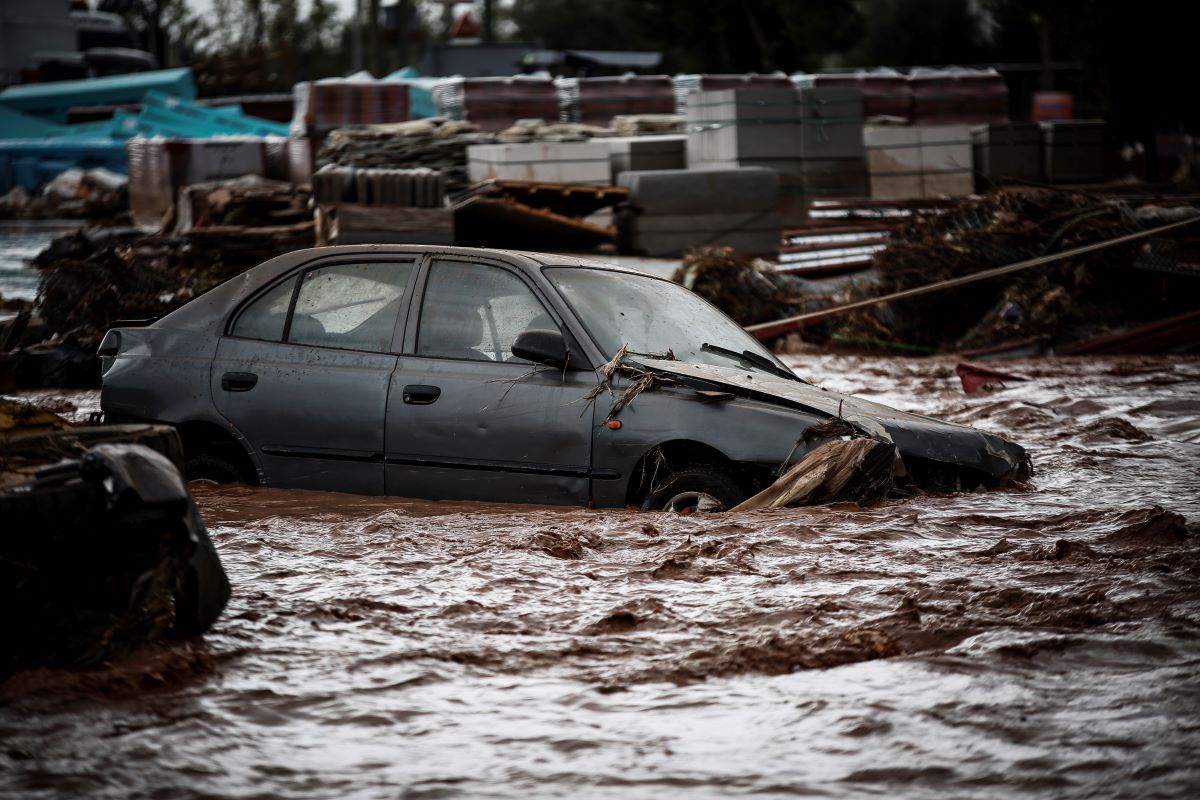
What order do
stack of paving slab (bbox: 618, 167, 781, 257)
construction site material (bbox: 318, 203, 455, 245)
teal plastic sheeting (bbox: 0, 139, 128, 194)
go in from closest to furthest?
construction site material (bbox: 318, 203, 455, 245) → stack of paving slab (bbox: 618, 167, 781, 257) → teal plastic sheeting (bbox: 0, 139, 128, 194)

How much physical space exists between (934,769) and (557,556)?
2.43 m

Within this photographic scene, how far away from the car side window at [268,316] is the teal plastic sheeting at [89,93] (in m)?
40.5

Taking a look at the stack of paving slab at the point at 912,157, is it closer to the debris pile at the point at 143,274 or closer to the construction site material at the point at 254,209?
the construction site material at the point at 254,209

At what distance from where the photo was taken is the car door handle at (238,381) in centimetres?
673

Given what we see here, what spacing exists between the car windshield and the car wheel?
26.2 inches

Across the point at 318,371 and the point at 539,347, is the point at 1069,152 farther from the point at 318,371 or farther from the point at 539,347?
the point at 318,371

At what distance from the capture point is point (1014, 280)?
1533 cm

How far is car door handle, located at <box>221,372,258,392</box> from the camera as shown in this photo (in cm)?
673

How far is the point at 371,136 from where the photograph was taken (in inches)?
736

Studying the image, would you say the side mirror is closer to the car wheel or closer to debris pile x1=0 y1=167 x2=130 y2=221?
the car wheel

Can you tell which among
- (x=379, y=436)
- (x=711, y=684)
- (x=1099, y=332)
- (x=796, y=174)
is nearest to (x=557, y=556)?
(x=379, y=436)

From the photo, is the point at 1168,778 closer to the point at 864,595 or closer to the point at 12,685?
the point at 864,595

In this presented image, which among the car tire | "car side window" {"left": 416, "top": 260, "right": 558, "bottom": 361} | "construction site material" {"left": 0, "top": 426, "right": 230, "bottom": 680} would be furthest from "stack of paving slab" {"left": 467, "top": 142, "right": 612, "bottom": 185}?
"construction site material" {"left": 0, "top": 426, "right": 230, "bottom": 680}

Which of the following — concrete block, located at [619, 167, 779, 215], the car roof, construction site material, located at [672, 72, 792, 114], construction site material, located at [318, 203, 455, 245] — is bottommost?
the car roof
